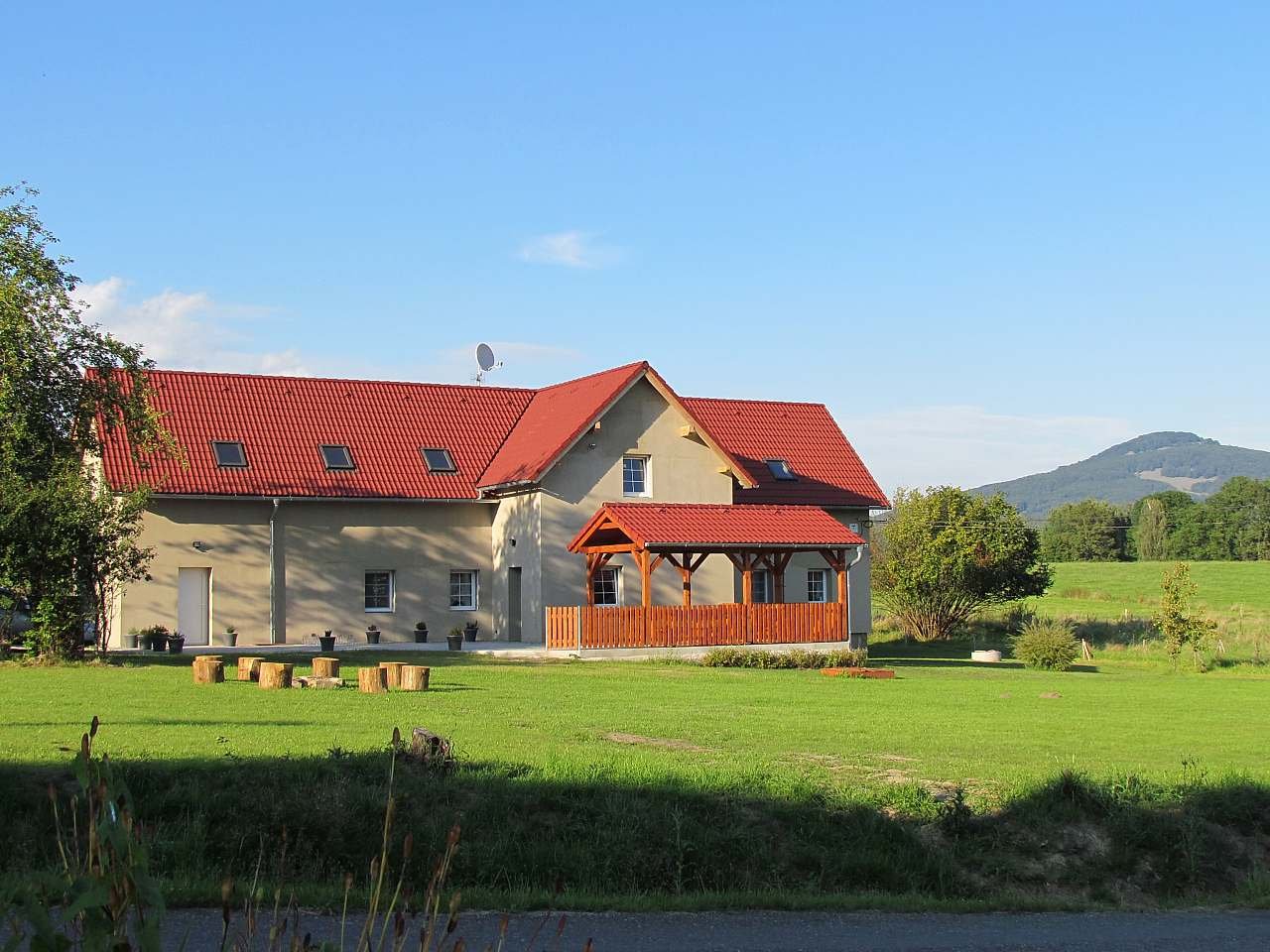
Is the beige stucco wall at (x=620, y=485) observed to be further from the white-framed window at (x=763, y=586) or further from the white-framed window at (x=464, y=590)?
the white-framed window at (x=464, y=590)

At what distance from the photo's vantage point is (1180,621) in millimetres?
37594

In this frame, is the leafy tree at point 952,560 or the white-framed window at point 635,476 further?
the leafy tree at point 952,560

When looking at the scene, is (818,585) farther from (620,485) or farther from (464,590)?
(464,590)

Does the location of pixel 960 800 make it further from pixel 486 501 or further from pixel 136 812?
pixel 486 501

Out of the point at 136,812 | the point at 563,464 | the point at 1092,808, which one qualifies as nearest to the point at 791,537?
the point at 563,464

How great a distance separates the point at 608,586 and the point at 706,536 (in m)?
4.45

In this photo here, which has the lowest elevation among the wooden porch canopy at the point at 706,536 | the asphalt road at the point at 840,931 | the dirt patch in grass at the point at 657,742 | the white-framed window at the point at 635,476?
the asphalt road at the point at 840,931

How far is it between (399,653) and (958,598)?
24.4 metres

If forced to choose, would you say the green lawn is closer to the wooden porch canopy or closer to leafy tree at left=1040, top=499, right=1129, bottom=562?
the wooden porch canopy

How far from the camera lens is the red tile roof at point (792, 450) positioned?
140 feet

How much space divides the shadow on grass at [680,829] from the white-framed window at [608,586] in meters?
23.6

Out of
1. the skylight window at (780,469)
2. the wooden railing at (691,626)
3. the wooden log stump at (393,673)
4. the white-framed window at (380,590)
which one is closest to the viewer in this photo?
the wooden log stump at (393,673)

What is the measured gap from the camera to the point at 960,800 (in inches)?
534

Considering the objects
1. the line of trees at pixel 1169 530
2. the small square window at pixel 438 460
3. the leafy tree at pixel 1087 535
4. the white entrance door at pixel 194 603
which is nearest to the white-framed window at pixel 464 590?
the small square window at pixel 438 460
